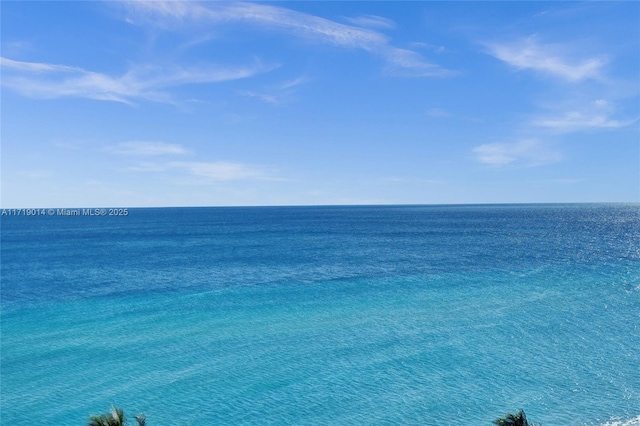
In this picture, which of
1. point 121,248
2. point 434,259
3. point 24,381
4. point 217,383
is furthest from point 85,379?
point 121,248

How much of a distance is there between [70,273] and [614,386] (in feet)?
261

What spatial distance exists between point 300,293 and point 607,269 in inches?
2077

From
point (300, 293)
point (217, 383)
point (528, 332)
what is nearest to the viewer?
point (217, 383)

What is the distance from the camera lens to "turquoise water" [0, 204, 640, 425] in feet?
96.6

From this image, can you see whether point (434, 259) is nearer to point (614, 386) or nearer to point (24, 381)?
point (614, 386)

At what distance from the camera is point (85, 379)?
110 ft

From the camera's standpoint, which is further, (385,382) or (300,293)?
(300,293)

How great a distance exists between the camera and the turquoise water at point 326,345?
29.4 meters

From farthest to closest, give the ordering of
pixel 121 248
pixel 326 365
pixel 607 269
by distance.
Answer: pixel 121 248
pixel 607 269
pixel 326 365

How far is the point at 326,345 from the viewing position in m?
39.8

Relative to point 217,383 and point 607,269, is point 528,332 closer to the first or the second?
point 217,383

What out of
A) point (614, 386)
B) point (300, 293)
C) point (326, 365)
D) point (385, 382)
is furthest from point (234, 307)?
point (614, 386)

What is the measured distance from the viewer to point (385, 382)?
32344 millimetres

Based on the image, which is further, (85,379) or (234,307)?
(234,307)
